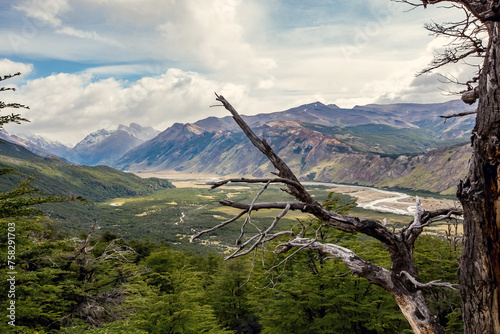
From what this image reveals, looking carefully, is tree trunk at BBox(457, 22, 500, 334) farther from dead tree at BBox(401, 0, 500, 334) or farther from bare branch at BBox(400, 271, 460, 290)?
bare branch at BBox(400, 271, 460, 290)

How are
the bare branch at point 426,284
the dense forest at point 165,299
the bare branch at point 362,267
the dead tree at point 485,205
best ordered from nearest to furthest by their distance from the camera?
the dead tree at point 485,205
the bare branch at point 426,284
the bare branch at point 362,267
the dense forest at point 165,299

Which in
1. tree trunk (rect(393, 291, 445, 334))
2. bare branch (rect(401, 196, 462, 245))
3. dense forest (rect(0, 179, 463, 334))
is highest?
bare branch (rect(401, 196, 462, 245))

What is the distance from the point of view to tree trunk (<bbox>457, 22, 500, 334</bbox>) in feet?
11.5

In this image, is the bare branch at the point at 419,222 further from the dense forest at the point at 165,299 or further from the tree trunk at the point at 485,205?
the dense forest at the point at 165,299

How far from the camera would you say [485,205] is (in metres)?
3.56

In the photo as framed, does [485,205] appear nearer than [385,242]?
Yes

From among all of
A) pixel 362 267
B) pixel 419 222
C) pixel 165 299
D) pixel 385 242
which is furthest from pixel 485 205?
pixel 165 299

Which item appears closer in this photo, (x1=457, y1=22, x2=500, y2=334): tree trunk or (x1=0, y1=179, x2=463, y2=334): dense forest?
(x1=457, y1=22, x2=500, y2=334): tree trunk

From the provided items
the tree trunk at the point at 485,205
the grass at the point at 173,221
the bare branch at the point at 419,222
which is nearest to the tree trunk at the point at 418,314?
the tree trunk at the point at 485,205

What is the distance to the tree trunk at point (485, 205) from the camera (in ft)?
11.5

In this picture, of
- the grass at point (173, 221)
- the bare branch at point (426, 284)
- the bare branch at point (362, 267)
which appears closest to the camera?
the bare branch at point (426, 284)

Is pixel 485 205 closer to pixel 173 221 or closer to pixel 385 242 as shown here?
pixel 385 242

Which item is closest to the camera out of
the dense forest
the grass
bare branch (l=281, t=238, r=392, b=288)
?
bare branch (l=281, t=238, r=392, b=288)

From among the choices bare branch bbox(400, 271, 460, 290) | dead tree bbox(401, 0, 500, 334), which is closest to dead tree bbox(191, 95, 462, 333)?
bare branch bbox(400, 271, 460, 290)
